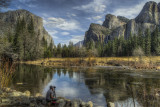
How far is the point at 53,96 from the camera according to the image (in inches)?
320

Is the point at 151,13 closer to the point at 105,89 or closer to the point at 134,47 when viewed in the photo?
the point at 134,47

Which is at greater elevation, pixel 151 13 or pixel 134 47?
pixel 151 13

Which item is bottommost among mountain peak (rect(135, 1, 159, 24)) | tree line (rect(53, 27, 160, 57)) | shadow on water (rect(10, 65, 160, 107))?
shadow on water (rect(10, 65, 160, 107))

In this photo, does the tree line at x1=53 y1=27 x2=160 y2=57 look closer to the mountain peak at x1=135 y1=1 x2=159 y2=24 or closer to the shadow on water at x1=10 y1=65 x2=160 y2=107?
the shadow on water at x1=10 y1=65 x2=160 y2=107

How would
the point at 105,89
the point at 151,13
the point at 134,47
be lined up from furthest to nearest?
the point at 151,13
the point at 134,47
the point at 105,89

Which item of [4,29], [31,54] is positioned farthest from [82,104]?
[31,54]

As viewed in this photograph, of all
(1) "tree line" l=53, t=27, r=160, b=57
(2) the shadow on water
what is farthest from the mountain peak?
(2) the shadow on water

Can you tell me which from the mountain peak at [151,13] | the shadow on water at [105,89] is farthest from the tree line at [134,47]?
the mountain peak at [151,13]

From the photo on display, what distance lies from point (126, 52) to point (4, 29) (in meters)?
70.1

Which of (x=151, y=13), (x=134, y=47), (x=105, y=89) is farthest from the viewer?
(x=151, y=13)

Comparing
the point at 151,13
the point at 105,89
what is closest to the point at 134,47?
the point at 105,89

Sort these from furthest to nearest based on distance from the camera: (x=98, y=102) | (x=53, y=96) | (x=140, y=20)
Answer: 1. (x=140, y=20)
2. (x=98, y=102)
3. (x=53, y=96)

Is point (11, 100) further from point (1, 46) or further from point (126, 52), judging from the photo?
point (126, 52)

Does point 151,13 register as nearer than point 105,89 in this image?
No
